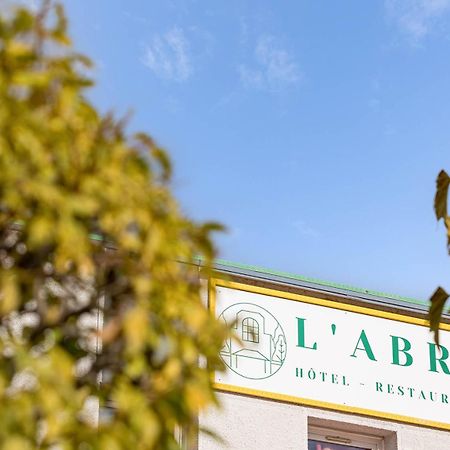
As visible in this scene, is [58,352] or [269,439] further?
[269,439]

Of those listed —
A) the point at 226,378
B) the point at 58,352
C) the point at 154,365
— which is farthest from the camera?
the point at 226,378

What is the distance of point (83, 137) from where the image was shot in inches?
170

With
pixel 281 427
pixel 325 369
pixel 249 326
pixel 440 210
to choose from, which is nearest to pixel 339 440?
pixel 325 369

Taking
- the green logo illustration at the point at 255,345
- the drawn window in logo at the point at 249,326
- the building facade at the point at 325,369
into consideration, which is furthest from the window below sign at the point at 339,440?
the drawn window in logo at the point at 249,326

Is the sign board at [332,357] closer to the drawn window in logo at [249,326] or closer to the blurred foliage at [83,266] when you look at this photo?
the drawn window in logo at [249,326]

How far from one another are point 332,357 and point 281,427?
86 centimetres

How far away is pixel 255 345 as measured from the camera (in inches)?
449

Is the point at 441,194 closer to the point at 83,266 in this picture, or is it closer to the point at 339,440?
the point at 83,266

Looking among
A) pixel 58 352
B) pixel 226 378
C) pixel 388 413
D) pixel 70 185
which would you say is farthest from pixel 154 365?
pixel 388 413

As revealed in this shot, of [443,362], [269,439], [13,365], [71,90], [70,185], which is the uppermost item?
[443,362]

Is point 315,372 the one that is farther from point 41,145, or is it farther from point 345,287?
point 41,145

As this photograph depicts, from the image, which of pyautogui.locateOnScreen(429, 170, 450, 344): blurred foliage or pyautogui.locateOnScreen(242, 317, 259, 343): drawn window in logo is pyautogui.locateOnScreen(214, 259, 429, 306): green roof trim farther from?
pyautogui.locateOnScreen(429, 170, 450, 344): blurred foliage

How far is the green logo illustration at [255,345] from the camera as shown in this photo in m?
11.3

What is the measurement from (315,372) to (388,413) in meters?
0.81
